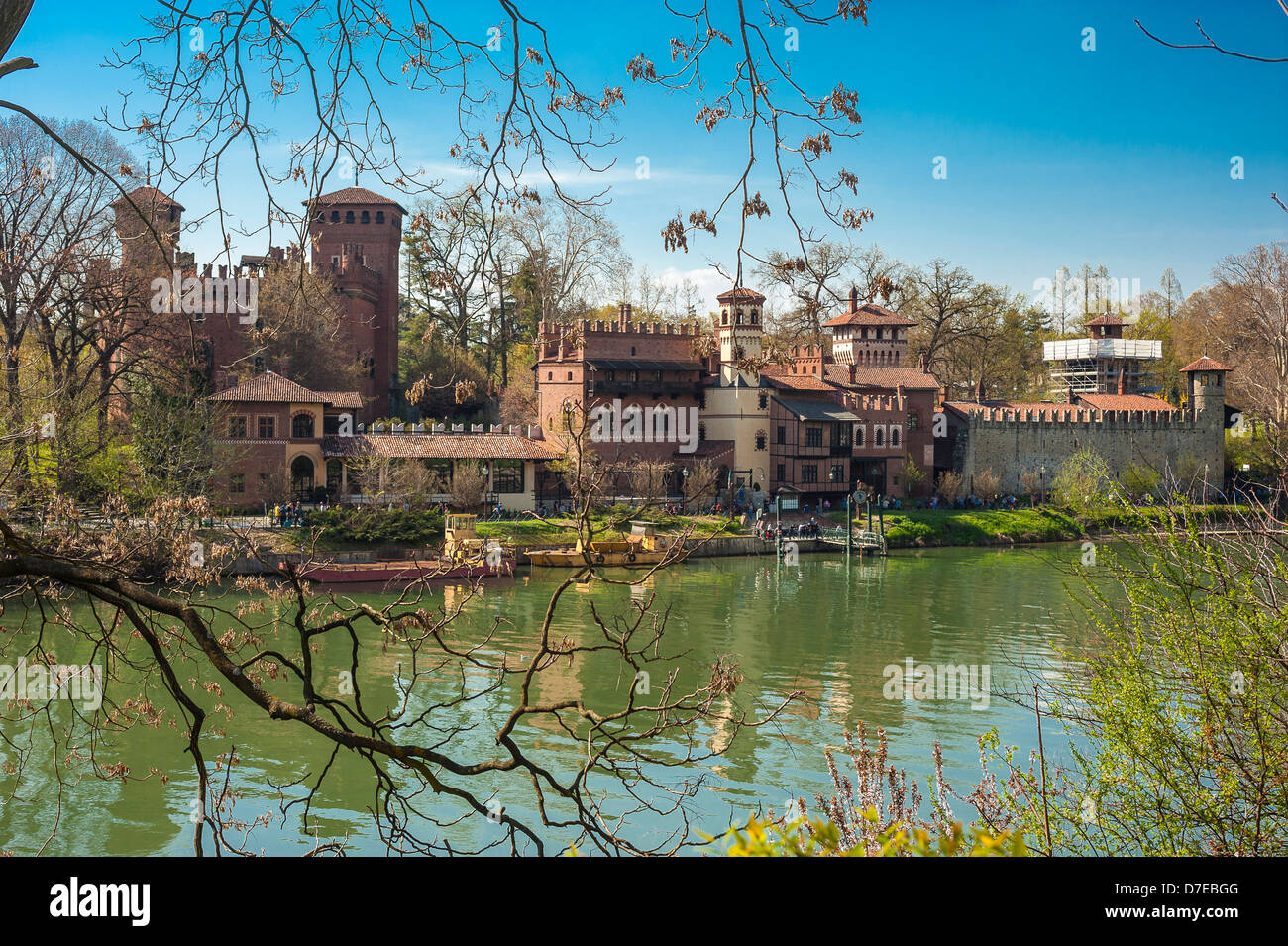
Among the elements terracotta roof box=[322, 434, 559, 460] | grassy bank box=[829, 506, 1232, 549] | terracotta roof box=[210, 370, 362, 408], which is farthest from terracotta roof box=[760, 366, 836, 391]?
terracotta roof box=[210, 370, 362, 408]

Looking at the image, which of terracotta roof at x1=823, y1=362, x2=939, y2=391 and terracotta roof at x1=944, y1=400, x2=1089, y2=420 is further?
terracotta roof at x1=944, y1=400, x2=1089, y2=420

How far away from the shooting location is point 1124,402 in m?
51.9

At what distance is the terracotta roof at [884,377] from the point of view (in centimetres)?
4744

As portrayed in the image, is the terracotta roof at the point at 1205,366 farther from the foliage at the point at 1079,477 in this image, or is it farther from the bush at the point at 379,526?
the bush at the point at 379,526

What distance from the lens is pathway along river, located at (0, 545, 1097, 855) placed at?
11469 mm

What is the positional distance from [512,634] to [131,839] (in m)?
11.4

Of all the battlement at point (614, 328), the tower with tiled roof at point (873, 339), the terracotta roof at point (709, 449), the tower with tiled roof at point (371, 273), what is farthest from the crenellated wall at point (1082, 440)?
the tower with tiled roof at point (371, 273)

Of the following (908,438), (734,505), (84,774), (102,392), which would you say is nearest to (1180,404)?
(908,438)

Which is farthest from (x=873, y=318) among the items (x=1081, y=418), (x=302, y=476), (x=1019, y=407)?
(x=302, y=476)

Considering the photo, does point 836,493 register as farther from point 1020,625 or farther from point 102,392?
point 102,392

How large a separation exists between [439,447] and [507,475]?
2.62 metres

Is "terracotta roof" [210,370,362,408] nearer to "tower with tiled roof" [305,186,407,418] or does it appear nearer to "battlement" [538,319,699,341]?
"tower with tiled roof" [305,186,407,418]

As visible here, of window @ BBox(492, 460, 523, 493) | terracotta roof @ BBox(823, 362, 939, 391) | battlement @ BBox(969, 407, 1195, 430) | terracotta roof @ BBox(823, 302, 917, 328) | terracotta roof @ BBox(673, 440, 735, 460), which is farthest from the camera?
terracotta roof @ BBox(823, 302, 917, 328)

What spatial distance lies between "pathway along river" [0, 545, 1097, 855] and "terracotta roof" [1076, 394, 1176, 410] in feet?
73.7
